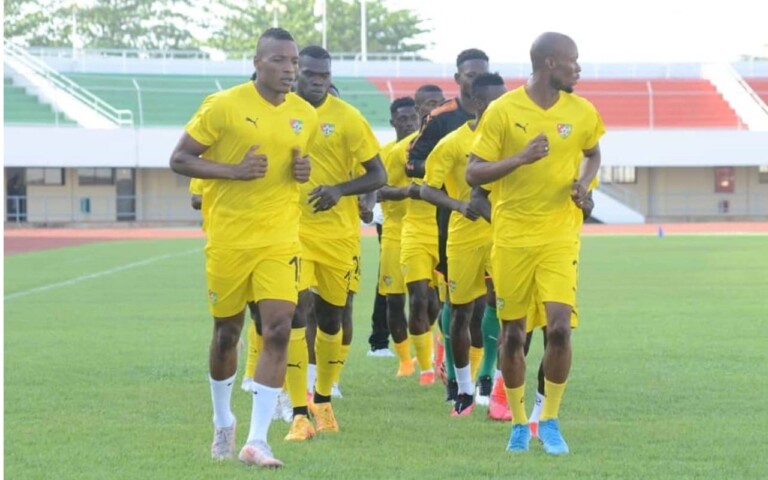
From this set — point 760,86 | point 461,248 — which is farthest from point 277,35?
point 760,86

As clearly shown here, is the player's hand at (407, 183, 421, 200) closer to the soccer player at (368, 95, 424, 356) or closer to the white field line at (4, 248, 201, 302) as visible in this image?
the soccer player at (368, 95, 424, 356)

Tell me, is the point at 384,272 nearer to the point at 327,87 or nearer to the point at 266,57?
the point at 327,87

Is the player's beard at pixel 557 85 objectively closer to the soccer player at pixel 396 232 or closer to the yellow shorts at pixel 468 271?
the yellow shorts at pixel 468 271

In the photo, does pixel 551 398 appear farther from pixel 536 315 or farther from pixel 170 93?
pixel 170 93

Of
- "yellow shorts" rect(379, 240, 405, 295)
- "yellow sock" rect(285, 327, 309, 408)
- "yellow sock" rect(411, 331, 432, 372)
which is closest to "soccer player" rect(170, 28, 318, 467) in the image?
"yellow sock" rect(285, 327, 309, 408)

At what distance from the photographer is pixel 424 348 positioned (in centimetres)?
1212

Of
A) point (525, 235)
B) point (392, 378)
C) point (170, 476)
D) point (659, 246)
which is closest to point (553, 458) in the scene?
point (525, 235)

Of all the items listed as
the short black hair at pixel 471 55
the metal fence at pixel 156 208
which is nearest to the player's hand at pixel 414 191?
the short black hair at pixel 471 55

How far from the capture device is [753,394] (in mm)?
10820

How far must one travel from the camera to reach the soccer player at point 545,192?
8477 mm

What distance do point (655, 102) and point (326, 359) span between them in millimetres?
57863

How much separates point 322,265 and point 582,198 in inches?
80.5

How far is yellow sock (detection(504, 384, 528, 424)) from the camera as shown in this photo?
862 cm

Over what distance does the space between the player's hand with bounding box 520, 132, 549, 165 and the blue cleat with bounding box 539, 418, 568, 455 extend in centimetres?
141
